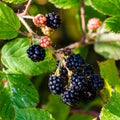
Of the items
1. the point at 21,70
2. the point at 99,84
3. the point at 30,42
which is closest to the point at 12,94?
the point at 21,70

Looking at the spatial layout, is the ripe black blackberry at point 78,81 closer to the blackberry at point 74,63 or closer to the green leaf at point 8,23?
the blackberry at point 74,63

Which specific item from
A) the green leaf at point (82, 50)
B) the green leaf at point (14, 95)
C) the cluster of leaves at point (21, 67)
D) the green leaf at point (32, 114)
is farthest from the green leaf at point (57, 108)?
the green leaf at point (32, 114)

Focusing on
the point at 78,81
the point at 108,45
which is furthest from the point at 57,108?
the point at 78,81

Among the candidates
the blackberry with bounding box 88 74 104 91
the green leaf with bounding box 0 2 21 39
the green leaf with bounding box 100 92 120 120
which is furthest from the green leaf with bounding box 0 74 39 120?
the green leaf with bounding box 100 92 120 120

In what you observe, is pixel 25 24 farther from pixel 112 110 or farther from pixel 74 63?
pixel 112 110

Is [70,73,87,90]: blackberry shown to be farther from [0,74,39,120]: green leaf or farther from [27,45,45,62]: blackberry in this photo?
[0,74,39,120]: green leaf
